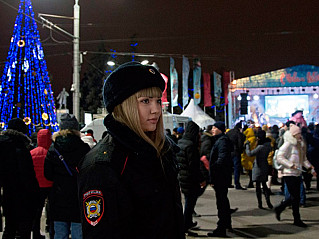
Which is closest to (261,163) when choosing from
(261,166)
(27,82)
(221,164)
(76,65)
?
(261,166)

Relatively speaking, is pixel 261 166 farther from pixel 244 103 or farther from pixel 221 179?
pixel 244 103

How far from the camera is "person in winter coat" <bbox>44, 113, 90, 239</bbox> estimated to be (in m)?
5.02

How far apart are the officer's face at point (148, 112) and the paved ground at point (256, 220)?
226 inches

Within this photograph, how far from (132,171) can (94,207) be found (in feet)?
0.84

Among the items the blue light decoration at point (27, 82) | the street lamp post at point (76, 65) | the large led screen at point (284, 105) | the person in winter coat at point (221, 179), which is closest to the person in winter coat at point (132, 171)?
the person in winter coat at point (221, 179)

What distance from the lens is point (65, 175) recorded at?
17.1 feet

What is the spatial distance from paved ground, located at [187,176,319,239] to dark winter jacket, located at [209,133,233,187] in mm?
1007

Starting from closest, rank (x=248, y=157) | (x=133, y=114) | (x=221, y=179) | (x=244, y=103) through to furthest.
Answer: (x=133, y=114) < (x=221, y=179) < (x=248, y=157) < (x=244, y=103)

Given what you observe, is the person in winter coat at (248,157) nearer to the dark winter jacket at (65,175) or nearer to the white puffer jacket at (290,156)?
the white puffer jacket at (290,156)

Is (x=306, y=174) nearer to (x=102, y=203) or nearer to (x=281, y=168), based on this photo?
(x=281, y=168)

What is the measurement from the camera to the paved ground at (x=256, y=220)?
7691 mm

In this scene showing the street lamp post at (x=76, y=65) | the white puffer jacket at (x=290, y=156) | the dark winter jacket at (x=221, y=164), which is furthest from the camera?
the street lamp post at (x=76, y=65)

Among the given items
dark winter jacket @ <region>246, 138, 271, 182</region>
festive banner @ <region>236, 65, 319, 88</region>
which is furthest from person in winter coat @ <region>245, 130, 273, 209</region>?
festive banner @ <region>236, 65, 319, 88</region>

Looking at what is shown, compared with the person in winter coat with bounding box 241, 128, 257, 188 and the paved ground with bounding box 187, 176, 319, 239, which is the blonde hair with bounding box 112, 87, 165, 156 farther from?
the person in winter coat with bounding box 241, 128, 257, 188
